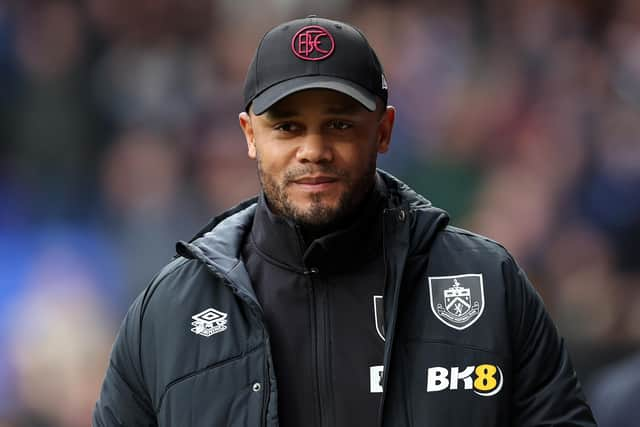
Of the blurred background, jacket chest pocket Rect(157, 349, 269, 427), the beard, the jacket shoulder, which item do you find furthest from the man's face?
the blurred background

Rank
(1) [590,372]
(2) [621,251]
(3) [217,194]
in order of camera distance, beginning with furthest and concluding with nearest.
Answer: (3) [217,194] < (2) [621,251] < (1) [590,372]

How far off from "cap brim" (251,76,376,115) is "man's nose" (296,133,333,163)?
116mm

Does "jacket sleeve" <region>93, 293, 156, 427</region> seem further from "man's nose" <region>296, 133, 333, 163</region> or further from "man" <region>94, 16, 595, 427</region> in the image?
"man's nose" <region>296, 133, 333, 163</region>

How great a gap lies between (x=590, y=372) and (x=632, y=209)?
106cm

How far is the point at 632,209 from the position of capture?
264 inches

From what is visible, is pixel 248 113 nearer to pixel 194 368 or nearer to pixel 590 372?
pixel 194 368

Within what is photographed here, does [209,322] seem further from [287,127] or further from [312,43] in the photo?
[312,43]

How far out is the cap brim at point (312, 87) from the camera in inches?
109

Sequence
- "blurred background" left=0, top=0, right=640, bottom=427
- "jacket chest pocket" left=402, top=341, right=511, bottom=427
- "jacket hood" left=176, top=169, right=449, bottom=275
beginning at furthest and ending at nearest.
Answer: "blurred background" left=0, top=0, right=640, bottom=427
"jacket hood" left=176, top=169, right=449, bottom=275
"jacket chest pocket" left=402, top=341, right=511, bottom=427

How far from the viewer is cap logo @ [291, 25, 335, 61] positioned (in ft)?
9.41

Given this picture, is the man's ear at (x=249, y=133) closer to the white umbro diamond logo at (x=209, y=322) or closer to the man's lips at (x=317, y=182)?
the man's lips at (x=317, y=182)

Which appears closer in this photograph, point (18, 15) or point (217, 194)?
point (217, 194)

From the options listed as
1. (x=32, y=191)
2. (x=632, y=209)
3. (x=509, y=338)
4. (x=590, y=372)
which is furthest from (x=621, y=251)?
(x=509, y=338)

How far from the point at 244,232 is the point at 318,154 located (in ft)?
1.38
